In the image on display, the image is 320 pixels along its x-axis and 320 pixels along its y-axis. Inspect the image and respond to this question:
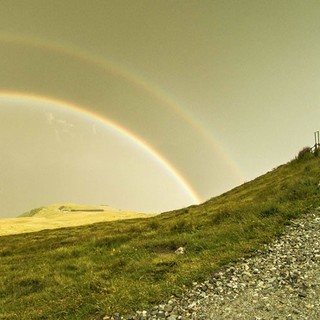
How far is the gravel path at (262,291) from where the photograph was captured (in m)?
10.2

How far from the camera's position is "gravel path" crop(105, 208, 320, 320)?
10.2 meters

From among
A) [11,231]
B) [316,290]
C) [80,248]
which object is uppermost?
[11,231]

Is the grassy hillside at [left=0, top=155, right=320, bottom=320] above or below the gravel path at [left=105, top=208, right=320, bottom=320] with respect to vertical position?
above

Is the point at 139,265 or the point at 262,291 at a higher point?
the point at 139,265

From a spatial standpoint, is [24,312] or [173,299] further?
[24,312]

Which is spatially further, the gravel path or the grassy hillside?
the grassy hillside

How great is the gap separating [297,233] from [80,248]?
13080mm

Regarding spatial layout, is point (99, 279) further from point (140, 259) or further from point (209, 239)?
point (209, 239)

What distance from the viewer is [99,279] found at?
14609 millimetres

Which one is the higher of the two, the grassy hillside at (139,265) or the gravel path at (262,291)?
the grassy hillside at (139,265)

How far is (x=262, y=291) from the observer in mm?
11375

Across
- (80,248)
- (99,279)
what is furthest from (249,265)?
(80,248)

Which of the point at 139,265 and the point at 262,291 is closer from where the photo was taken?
the point at 262,291

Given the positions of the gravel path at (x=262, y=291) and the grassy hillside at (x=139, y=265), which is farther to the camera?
the grassy hillside at (x=139, y=265)
